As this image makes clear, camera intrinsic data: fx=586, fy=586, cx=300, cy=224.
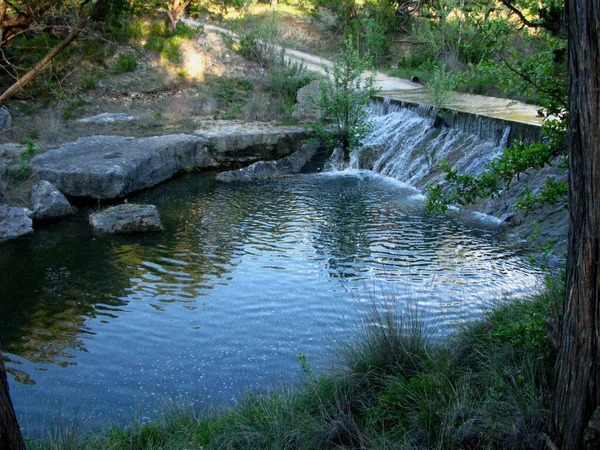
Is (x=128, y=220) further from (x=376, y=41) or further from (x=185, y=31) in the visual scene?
(x=376, y=41)

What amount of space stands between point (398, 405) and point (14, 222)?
803cm

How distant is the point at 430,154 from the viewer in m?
12.4

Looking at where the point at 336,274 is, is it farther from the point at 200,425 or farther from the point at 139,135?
the point at 139,135

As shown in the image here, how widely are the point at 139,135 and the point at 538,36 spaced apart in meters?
11.1

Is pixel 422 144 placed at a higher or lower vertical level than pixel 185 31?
lower

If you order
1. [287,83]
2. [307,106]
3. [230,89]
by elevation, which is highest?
[287,83]

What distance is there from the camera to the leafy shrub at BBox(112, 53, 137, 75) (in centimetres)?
1927

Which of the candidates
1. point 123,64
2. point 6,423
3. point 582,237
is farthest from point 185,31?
point 582,237

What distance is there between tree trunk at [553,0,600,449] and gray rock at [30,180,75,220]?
9.29 metres

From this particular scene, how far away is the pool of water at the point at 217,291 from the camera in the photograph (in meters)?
5.10

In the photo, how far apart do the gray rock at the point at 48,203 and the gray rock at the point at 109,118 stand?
5.20m

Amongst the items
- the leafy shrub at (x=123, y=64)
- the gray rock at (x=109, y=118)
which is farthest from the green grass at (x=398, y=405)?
the leafy shrub at (x=123, y=64)

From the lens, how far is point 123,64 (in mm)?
19328

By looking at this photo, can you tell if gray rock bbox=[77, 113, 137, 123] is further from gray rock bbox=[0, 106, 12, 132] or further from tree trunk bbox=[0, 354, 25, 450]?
tree trunk bbox=[0, 354, 25, 450]
